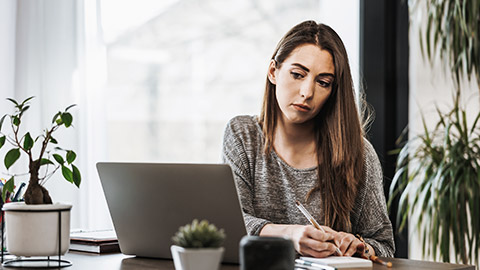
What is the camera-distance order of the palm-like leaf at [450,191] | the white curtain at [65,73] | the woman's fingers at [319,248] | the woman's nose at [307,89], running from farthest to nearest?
1. the white curtain at [65,73]
2. the palm-like leaf at [450,191]
3. the woman's nose at [307,89]
4. the woman's fingers at [319,248]

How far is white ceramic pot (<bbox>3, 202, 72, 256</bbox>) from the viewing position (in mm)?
1408

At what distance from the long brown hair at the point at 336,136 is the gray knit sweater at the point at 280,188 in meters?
0.03

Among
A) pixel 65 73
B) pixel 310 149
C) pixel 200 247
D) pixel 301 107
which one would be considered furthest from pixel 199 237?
A: pixel 65 73

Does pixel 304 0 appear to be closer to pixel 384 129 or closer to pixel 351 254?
pixel 384 129

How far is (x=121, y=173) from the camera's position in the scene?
5.05 ft

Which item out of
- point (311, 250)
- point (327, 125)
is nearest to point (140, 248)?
point (311, 250)

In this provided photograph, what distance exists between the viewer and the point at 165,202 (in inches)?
59.0

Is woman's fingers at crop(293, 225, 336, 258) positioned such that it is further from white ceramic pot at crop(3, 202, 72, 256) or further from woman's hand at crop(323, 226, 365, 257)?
white ceramic pot at crop(3, 202, 72, 256)

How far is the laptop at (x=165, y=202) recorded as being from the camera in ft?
4.68

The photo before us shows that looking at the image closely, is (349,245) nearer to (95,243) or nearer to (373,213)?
→ (373,213)

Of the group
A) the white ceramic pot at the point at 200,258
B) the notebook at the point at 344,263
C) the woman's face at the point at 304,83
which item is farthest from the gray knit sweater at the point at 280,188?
the white ceramic pot at the point at 200,258

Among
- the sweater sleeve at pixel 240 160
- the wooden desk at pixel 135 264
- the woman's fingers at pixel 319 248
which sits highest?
the sweater sleeve at pixel 240 160

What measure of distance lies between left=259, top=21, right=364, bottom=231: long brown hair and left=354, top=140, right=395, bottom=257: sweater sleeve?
0.09 ft

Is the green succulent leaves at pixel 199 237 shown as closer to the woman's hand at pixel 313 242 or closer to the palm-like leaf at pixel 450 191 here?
the woman's hand at pixel 313 242
